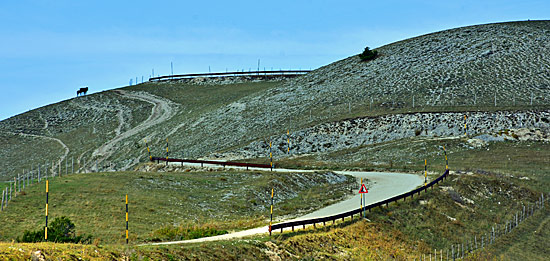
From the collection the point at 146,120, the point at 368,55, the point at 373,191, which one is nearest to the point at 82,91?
the point at 146,120

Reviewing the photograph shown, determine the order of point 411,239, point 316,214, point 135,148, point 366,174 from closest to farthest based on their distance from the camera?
point 411,239
point 316,214
point 366,174
point 135,148

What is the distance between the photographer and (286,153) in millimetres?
70875

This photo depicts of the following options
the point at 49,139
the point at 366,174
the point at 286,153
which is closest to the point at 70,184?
the point at 366,174

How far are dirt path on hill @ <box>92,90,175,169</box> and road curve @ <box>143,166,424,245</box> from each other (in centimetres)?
4719

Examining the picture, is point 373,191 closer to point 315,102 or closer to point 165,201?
point 165,201

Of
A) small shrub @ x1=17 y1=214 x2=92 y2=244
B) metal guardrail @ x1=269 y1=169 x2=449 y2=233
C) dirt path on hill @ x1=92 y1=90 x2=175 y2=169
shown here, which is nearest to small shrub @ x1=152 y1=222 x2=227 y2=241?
metal guardrail @ x1=269 y1=169 x2=449 y2=233

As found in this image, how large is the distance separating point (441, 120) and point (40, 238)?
181 feet

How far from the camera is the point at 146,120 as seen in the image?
109 m

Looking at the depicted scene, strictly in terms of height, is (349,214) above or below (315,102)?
below

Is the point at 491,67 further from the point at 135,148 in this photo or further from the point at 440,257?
the point at 440,257

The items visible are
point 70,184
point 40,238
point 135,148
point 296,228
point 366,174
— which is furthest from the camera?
point 135,148

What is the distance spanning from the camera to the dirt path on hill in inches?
3536

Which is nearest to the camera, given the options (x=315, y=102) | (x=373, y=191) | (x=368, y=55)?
(x=373, y=191)

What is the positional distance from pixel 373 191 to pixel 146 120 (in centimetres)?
7390
